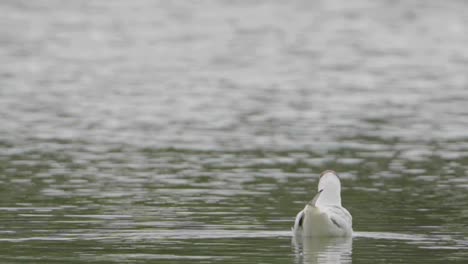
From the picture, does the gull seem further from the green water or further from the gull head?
the green water

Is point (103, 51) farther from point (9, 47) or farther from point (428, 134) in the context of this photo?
point (428, 134)

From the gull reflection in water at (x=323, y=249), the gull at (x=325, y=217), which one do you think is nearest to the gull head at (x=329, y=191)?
the gull at (x=325, y=217)

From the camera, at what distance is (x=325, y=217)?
16484mm

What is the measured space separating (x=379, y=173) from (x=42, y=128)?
9.01m

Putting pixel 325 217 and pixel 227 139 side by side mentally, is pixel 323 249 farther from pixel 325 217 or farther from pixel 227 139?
pixel 227 139

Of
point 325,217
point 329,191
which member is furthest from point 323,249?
point 329,191

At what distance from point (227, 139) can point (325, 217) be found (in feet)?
38.5

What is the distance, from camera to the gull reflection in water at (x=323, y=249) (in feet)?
51.2

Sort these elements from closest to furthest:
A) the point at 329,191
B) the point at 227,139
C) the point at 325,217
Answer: the point at 325,217 < the point at 329,191 < the point at 227,139

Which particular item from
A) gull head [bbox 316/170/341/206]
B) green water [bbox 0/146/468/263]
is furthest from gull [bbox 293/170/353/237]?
green water [bbox 0/146/468/263]

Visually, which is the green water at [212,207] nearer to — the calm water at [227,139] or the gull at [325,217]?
the calm water at [227,139]

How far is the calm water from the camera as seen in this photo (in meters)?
16.8

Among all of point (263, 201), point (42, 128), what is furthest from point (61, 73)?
point (263, 201)

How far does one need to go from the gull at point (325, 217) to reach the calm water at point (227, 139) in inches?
6.0
